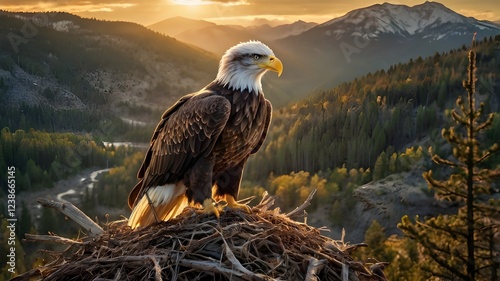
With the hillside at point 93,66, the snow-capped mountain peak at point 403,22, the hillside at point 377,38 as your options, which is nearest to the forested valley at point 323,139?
the hillside at point 93,66

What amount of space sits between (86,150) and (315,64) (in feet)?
187

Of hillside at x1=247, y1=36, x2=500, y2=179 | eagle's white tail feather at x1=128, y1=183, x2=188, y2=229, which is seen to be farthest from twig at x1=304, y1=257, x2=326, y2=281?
hillside at x1=247, y1=36, x2=500, y2=179

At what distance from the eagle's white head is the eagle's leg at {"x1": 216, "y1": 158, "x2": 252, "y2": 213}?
0.94 meters

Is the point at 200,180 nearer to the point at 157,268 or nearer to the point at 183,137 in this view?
the point at 183,137

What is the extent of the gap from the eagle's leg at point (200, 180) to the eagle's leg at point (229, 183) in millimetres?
457

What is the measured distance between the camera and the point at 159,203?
6547mm

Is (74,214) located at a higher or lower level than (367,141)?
higher

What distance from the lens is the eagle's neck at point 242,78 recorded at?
6488mm

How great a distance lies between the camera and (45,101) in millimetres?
74625

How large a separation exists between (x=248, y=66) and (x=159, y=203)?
1.85 m

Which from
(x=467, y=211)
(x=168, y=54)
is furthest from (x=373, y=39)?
(x=467, y=211)

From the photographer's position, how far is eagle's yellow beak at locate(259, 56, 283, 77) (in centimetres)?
642

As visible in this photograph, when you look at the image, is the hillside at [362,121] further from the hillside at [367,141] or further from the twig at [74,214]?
the twig at [74,214]

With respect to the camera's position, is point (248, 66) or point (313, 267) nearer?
point (313, 267)
